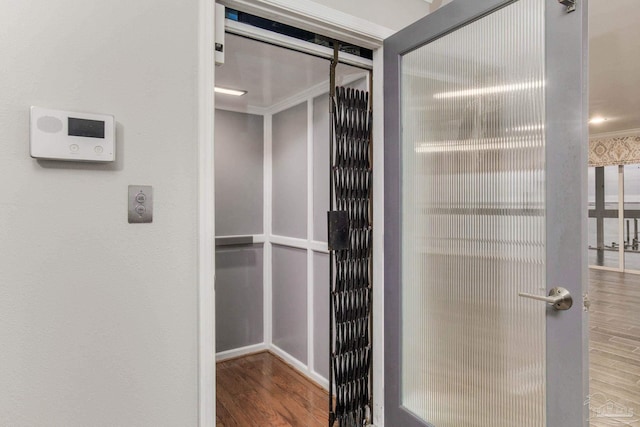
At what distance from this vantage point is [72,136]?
1135 mm

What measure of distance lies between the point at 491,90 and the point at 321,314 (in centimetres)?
196

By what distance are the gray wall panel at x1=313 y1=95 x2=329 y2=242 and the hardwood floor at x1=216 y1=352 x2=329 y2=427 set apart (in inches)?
44.1

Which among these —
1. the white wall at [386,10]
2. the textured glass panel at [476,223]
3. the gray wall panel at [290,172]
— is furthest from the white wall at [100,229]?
the gray wall panel at [290,172]

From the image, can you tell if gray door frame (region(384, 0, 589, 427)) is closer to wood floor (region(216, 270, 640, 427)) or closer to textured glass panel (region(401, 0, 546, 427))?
textured glass panel (region(401, 0, 546, 427))

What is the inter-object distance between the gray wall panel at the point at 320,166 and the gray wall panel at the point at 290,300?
0.36 meters

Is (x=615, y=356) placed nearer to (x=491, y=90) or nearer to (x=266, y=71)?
(x=491, y=90)

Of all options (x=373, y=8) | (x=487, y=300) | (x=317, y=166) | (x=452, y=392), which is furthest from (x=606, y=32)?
(x=452, y=392)

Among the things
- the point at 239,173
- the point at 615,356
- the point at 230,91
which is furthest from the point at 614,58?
the point at 239,173

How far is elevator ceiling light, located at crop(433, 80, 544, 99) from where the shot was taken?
1289mm

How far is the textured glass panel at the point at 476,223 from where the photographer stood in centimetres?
130

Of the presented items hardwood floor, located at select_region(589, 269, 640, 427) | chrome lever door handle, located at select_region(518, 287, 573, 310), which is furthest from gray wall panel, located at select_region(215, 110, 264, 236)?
hardwood floor, located at select_region(589, 269, 640, 427)

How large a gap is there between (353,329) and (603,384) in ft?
6.91

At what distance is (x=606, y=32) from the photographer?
2.75 meters

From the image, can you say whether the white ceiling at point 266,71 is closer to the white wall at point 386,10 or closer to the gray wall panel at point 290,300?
the white wall at point 386,10
